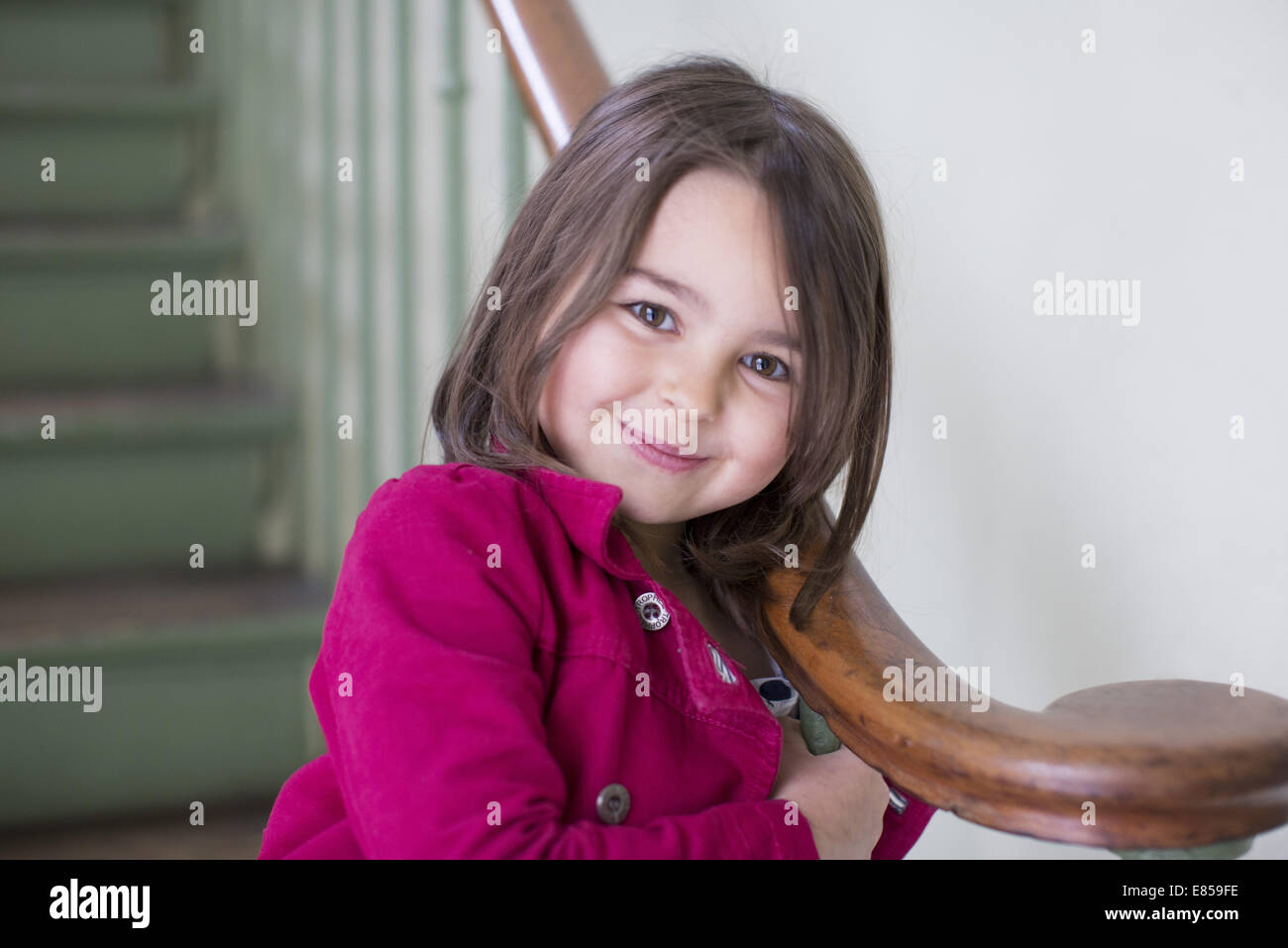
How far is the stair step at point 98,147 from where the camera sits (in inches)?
75.0

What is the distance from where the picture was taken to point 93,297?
5.98 feet

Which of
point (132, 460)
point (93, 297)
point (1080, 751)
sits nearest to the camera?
point (1080, 751)

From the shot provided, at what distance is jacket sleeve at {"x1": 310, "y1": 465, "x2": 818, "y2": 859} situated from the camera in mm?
605

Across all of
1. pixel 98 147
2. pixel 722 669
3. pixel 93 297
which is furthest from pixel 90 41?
pixel 722 669

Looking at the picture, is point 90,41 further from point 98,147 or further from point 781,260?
point 781,260

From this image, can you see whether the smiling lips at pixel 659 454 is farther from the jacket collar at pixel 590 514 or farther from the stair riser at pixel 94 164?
the stair riser at pixel 94 164

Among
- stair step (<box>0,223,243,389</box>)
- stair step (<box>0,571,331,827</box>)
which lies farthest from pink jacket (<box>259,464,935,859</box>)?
stair step (<box>0,223,243,389</box>)

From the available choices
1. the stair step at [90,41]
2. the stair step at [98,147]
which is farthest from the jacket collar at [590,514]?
the stair step at [90,41]

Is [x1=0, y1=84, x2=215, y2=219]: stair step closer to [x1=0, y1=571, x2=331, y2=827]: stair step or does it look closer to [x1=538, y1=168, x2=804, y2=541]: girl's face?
[x1=0, y1=571, x2=331, y2=827]: stair step

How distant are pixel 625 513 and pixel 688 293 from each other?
16 cm

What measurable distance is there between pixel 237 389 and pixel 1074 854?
4.63 feet

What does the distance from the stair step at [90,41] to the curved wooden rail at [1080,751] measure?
1925mm

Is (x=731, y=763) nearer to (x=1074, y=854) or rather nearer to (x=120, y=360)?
(x=1074, y=854)
